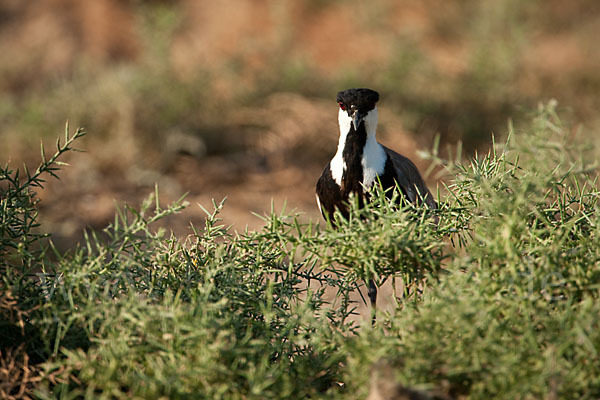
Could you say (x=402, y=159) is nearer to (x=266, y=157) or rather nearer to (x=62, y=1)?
(x=266, y=157)

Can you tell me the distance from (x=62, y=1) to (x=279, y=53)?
5625 mm

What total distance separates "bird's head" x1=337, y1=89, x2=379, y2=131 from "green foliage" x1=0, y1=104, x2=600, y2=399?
103 cm

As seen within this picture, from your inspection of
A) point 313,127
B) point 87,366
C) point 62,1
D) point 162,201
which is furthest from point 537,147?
point 62,1

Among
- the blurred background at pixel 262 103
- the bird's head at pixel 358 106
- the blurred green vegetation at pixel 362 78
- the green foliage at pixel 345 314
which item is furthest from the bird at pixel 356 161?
the blurred green vegetation at pixel 362 78

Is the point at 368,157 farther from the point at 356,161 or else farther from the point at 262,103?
the point at 262,103

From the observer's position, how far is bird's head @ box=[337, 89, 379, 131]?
3102 mm

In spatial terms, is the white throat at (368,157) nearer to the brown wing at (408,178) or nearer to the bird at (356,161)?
the bird at (356,161)

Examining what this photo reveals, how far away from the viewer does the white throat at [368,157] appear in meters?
3.08

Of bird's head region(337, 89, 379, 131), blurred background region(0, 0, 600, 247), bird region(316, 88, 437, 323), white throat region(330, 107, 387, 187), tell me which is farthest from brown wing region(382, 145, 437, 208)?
blurred background region(0, 0, 600, 247)

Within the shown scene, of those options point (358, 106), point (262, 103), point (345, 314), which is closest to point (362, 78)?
point (262, 103)

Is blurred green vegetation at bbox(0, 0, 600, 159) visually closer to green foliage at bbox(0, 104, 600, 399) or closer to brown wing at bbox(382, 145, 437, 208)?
brown wing at bbox(382, 145, 437, 208)

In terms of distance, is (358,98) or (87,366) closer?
(87,366)

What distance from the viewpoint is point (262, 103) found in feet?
24.9

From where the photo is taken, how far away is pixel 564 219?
2.09m
